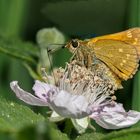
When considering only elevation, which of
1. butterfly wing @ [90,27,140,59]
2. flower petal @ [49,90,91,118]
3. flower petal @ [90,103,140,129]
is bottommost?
flower petal @ [90,103,140,129]

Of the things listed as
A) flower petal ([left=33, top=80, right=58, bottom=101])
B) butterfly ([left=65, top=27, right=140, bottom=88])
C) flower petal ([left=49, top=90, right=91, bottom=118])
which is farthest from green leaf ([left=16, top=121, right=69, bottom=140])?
butterfly ([left=65, top=27, right=140, bottom=88])

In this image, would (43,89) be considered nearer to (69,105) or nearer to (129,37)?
(69,105)

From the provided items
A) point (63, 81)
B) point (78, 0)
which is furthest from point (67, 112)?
point (78, 0)

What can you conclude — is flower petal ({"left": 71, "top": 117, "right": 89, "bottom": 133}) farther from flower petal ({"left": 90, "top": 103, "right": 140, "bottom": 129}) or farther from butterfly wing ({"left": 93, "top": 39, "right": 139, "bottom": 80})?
butterfly wing ({"left": 93, "top": 39, "right": 139, "bottom": 80})

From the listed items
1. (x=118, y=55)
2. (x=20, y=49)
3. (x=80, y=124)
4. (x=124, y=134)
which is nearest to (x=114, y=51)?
(x=118, y=55)

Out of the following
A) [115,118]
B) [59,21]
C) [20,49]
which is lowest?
[115,118]

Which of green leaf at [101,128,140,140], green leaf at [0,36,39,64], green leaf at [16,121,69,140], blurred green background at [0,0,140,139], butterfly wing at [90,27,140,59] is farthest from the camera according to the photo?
blurred green background at [0,0,140,139]

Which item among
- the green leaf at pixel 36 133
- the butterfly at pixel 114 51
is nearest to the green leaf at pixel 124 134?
the green leaf at pixel 36 133
